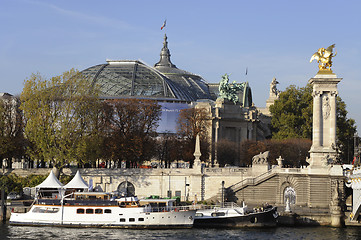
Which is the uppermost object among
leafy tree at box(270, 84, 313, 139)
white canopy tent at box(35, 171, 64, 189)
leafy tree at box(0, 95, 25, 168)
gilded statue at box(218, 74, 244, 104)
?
gilded statue at box(218, 74, 244, 104)

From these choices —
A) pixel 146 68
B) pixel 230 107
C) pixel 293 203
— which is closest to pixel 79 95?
pixel 293 203

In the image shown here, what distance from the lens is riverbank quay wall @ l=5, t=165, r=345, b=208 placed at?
80188 mm

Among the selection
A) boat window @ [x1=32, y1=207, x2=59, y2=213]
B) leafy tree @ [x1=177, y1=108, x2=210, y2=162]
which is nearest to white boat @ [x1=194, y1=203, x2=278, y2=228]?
boat window @ [x1=32, y1=207, x2=59, y2=213]

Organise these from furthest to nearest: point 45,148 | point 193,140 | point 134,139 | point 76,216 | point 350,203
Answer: point 193,140 < point 134,139 < point 45,148 < point 350,203 < point 76,216

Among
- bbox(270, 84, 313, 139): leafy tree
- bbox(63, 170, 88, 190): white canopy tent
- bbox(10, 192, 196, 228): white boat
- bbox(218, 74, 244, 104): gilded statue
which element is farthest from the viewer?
bbox(218, 74, 244, 104): gilded statue

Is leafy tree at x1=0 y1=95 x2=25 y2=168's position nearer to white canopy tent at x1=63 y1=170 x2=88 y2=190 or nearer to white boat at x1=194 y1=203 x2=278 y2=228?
white canopy tent at x1=63 y1=170 x2=88 y2=190

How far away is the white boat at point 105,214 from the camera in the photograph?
240ft

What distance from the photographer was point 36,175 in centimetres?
9206

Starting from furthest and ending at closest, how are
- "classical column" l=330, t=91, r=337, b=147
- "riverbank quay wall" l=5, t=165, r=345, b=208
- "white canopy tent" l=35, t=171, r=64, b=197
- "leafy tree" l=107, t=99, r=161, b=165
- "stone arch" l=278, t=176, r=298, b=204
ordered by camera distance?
"leafy tree" l=107, t=99, r=161, b=165, "stone arch" l=278, t=176, r=298, b=204, "classical column" l=330, t=91, r=337, b=147, "riverbank quay wall" l=5, t=165, r=345, b=208, "white canopy tent" l=35, t=171, r=64, b=197

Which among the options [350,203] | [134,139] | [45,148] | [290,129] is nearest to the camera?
[350,203]

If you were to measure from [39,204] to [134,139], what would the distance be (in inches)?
1009

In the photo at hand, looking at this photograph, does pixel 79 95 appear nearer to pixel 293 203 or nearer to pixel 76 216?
pixel 76 216

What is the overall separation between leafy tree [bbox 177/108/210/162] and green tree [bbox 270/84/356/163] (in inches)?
498

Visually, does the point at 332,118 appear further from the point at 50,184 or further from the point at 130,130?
the point at 130,130
